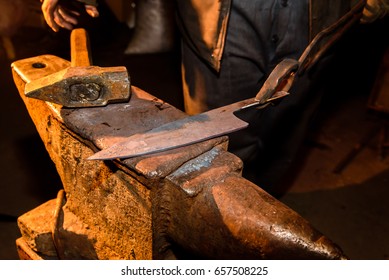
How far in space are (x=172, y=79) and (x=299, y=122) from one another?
2095mm

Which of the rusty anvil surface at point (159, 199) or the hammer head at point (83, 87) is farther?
the hammer head at point (83, 87)

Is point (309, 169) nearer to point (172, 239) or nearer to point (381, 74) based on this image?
point (381, 74)

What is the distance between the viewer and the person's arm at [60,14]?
1.46 meters

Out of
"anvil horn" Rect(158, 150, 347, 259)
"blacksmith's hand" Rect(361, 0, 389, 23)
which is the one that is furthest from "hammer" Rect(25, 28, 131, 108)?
"blacksmith's hand" Rect(361, 0, 389, 23)

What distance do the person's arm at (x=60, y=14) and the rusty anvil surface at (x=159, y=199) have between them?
0.24 meters

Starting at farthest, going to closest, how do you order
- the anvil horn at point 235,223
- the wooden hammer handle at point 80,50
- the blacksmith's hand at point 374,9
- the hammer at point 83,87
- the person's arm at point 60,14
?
the blacksmith's hand at point 374,9 → the person's arm at point 60,14 → the wooden hammer handle at point 80,50 → the hammer at point 83,87 → the anvil horn at point 235,223

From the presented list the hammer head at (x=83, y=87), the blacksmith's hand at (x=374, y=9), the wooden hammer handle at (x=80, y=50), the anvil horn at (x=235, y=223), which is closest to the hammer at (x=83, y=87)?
the hammer head at (x=83, y=87)

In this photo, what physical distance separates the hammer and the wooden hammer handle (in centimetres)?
11

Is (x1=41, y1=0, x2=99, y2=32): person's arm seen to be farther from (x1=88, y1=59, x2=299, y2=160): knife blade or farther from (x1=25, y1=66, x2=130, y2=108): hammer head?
(x1=88, y1=59, x2=299, y2=160): knife blade

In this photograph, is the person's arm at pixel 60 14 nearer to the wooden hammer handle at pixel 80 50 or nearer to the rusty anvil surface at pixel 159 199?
the wooden hammer handle at pixel 80 50

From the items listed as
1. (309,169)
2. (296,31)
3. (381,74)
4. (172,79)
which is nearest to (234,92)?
(296,31)

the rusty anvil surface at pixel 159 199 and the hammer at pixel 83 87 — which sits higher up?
the hammer at pixel 83 87

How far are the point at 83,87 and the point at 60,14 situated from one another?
1.79 feet

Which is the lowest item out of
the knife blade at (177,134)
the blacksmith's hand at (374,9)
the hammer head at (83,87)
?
the knife blade at (177,134)
